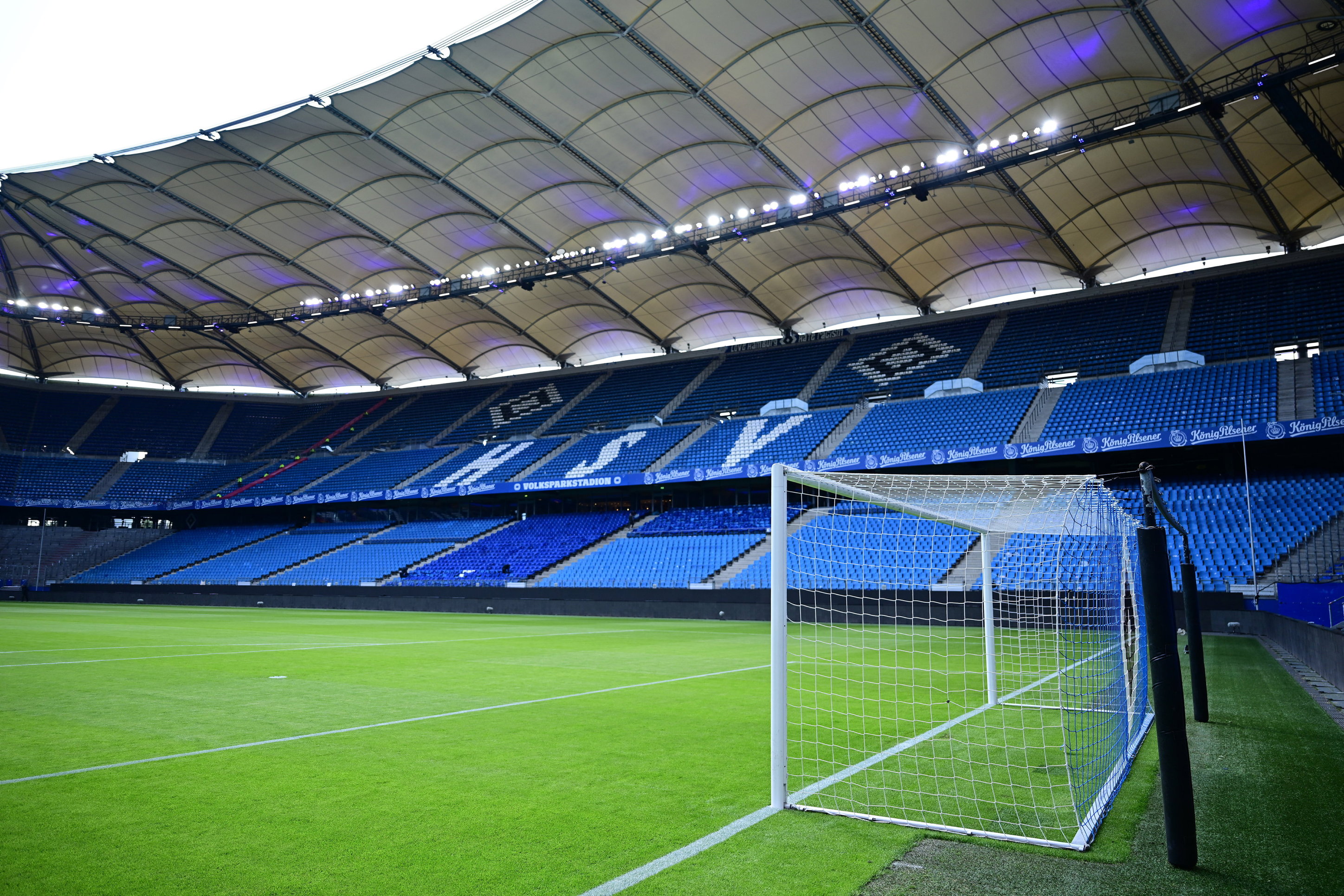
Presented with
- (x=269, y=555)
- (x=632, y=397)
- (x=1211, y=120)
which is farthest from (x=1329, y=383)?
(x=269, y=555)

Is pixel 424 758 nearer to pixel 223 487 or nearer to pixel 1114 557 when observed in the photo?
pixel 1114 557

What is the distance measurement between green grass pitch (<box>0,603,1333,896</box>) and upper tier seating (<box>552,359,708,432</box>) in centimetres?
3215

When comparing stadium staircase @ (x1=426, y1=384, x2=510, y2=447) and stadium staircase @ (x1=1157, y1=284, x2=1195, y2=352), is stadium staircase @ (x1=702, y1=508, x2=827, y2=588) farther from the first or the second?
stadium staircase @ (x1=426, y1=384, x2=510, y2=447)

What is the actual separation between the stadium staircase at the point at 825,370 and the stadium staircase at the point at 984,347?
20.4 ft

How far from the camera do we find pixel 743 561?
100ft

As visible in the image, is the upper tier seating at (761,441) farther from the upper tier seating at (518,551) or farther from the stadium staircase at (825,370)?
the upper tier seating at (518,551)

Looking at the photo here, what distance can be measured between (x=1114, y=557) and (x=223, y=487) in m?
52.6

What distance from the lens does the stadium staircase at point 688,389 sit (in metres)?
42.7

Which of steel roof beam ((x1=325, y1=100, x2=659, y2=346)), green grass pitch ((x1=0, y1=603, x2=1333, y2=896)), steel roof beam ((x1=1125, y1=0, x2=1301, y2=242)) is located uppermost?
steel roof beam ((x1=325, y1=100, x2=659, y2=346))

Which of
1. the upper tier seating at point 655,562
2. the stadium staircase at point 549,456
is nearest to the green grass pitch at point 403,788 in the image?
the upper tier seating at point 655,562

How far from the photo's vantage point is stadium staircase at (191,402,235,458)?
53438 mm

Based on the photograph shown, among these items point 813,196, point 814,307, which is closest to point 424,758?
point 813,196

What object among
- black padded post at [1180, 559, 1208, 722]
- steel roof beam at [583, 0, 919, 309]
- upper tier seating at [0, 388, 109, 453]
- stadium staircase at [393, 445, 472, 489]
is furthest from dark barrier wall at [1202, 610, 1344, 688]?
upper tier seating at [0, 388, 109, 453]

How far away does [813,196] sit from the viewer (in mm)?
27766
